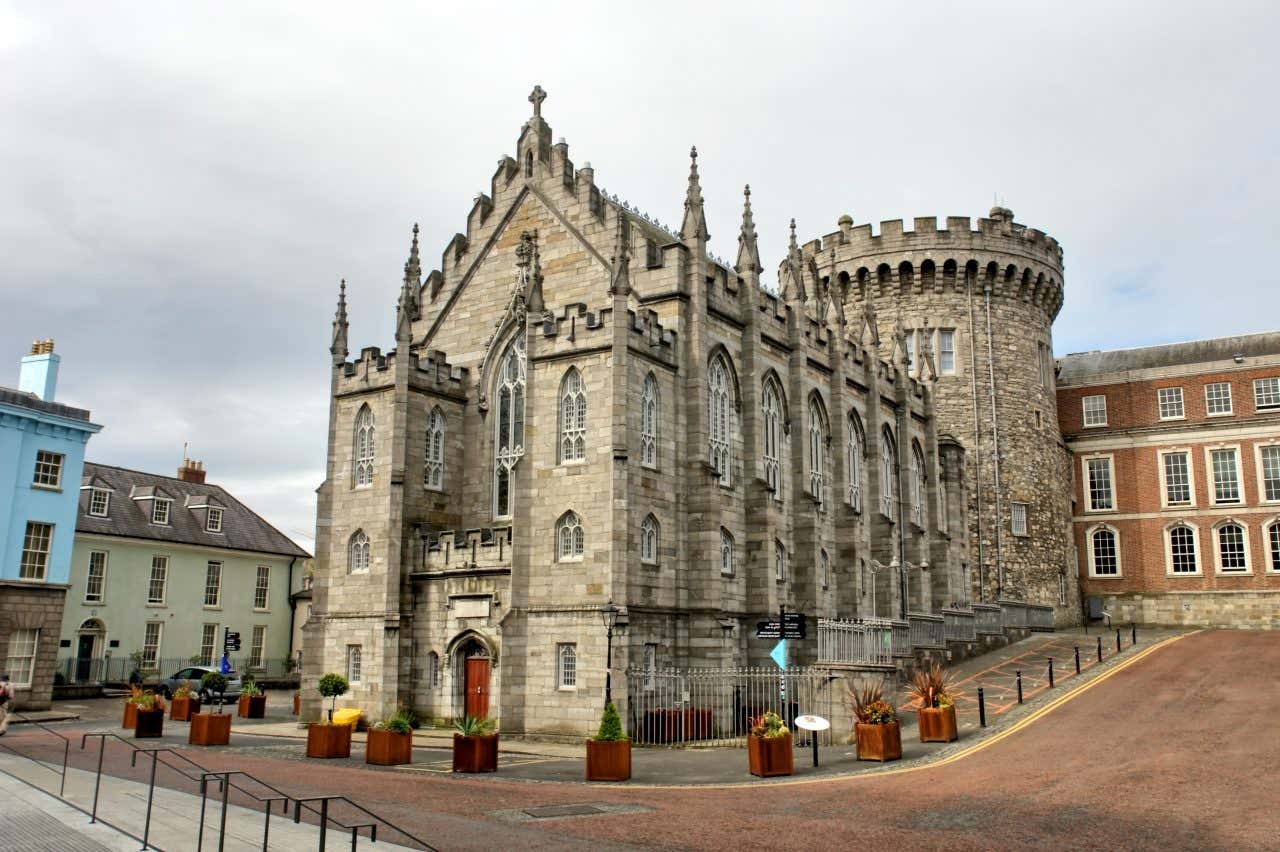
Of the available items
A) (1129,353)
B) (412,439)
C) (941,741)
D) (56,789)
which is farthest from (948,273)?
(56,789)

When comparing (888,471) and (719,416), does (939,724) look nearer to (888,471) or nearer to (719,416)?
(719,416)

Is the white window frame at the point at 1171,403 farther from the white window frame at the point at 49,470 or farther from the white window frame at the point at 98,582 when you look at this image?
the white window frame at the point at 98,582

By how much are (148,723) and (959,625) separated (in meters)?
25.9

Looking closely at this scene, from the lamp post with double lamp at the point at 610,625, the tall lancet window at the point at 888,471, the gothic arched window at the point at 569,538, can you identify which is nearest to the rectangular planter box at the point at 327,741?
the lamp post with double lamp at the point at 610,625

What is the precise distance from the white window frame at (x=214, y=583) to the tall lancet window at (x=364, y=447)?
22840 millimetres

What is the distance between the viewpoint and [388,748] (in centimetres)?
2127

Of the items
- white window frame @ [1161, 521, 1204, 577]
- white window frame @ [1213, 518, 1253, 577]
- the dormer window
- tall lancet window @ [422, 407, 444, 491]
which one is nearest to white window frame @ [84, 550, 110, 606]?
the dormer window

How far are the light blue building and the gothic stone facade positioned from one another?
486 inches

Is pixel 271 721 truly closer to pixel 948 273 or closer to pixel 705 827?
pixel 705 827

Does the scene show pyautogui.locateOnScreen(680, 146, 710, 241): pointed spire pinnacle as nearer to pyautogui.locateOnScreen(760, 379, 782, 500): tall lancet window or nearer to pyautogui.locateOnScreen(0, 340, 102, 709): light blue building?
pyautogui.locateOnScreen(760, 379, 782, 500): tall lancet window

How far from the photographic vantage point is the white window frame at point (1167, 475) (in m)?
52.6

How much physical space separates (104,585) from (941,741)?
38.6 meters

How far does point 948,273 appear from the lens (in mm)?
51844

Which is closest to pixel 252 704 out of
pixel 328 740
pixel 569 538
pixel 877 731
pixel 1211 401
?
pixel 328 740
